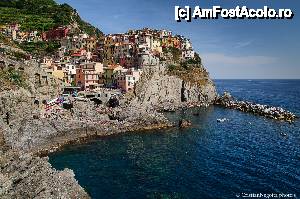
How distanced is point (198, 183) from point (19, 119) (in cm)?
3368

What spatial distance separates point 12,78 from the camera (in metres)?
74.3

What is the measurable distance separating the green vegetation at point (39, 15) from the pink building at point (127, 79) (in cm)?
5112

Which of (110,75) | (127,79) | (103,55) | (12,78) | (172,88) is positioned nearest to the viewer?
(12,78)

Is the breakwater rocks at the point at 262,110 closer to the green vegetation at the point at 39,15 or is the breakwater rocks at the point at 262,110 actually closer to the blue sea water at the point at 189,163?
the blue sea water at the point at 189,163

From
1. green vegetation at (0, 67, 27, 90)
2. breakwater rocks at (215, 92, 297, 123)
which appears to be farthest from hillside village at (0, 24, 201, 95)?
breakwater rocks at (215, 92, 297, 123)

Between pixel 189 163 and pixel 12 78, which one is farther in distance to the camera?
pixel 12 78

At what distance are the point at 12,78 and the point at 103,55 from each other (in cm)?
5099

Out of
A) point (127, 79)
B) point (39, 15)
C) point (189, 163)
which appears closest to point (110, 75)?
point (127, 79)

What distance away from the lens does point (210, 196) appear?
4328cm

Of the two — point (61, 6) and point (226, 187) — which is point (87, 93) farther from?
point (61, 6)

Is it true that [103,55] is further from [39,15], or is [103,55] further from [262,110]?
[262,110]

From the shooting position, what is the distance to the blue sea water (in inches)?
1791

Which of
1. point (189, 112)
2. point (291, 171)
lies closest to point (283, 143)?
point (291, 171)

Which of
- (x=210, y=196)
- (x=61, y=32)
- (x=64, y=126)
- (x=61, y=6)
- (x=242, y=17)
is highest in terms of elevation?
(x=61, y=6)
